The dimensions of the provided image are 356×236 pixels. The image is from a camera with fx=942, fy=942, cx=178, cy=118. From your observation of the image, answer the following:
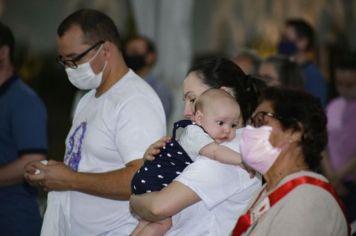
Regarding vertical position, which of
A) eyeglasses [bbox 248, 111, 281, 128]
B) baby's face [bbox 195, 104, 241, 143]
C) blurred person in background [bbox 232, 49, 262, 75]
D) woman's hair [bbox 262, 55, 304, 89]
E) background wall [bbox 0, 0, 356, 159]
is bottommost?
background wall [bbox 0, 0, 356, 159]

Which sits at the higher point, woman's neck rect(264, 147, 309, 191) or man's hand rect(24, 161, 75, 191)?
woman's neck rect(264, 147, 309, 191)

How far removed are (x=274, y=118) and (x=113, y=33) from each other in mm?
1443

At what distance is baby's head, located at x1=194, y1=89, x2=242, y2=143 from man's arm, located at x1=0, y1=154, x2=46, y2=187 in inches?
62.8

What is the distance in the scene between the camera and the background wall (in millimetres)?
9172

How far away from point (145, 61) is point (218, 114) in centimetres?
439

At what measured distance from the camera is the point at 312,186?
335 centimetres

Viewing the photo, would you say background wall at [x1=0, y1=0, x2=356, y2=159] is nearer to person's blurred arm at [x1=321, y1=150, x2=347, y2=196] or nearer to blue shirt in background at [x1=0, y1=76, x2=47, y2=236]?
person's blurred arm at [x1=321, y1=150, x2=347, y2=196]

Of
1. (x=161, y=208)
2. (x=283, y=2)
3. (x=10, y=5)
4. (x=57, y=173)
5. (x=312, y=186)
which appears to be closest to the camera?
(x=312, y=186)

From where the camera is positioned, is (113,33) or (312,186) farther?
(113,33)

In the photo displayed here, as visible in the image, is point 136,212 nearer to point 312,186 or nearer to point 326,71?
point 312,186

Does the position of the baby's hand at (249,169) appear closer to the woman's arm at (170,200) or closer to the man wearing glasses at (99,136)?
the woman's arm at (170,200)

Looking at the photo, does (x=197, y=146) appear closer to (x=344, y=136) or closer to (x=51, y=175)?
(x=51, y=175)

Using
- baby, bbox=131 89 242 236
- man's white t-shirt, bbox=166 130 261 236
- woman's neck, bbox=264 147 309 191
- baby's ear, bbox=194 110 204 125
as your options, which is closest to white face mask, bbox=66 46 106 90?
baby, bbox=131 89 242 236

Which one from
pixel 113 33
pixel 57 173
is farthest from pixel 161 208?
pixel 113 33
